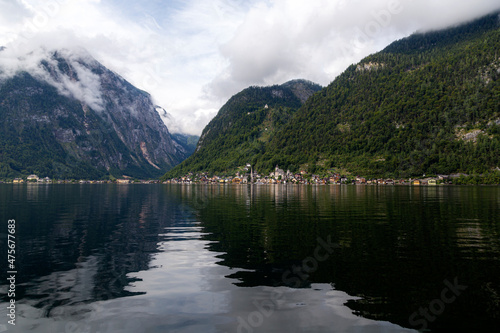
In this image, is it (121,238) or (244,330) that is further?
(121,238)

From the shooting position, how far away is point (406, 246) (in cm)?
2194

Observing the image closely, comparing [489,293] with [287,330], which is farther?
[489,293]

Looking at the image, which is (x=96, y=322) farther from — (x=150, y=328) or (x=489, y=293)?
(x=489, y=293)

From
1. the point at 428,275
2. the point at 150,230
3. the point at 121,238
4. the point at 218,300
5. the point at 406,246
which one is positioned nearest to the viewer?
the point at 218,300

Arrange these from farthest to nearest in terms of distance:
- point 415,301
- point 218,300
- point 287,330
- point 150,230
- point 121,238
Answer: point 150,230 → point 121,238 → point 218,300 → point 415,301 → point 287,330

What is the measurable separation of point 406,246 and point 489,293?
895 cm

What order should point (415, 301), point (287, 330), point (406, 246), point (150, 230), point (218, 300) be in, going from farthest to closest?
point (150, 230) → point (406, 246) → point (218, 300) → point (415, 301) → point (287, 330)

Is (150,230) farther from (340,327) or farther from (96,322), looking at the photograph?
(340,327)

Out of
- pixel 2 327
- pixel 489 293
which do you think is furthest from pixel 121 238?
pixel 489 293

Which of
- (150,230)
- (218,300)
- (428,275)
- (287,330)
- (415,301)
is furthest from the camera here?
(150,230)

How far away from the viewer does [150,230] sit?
3136 centimetres

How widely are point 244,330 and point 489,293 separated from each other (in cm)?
1104

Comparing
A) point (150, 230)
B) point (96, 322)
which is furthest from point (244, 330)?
point (150, 230)

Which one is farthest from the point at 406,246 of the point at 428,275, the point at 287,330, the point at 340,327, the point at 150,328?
the point at 150,328
